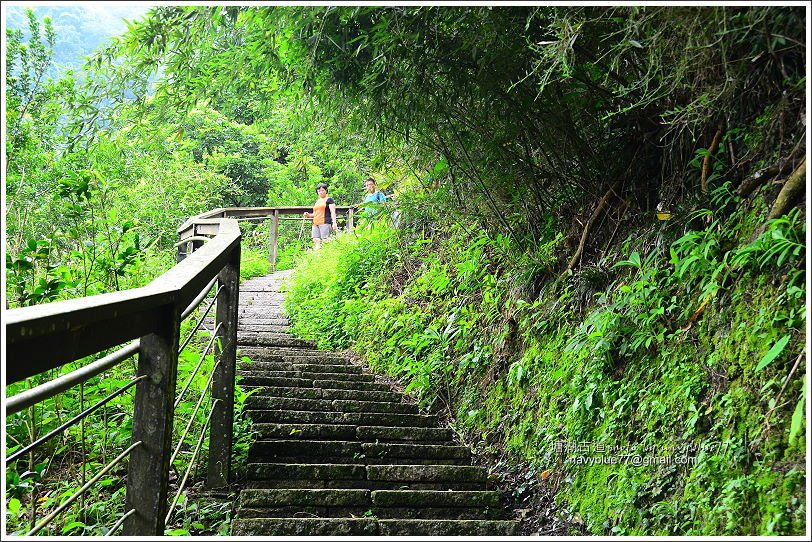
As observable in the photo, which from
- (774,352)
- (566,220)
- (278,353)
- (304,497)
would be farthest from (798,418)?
(278,353)

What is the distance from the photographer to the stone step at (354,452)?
12.3ft

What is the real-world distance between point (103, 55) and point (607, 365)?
3290 millimetres

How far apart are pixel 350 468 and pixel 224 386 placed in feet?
2.80

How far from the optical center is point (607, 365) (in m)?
3.27

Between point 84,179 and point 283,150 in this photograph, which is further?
point 283,150

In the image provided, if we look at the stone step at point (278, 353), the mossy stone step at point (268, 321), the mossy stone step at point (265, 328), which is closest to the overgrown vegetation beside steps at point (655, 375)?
the stone step at point (278, 353)

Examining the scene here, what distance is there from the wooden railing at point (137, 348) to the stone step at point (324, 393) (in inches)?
72.5

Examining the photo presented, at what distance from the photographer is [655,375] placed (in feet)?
9.77

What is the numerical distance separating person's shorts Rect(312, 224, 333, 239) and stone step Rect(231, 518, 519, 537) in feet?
28.9

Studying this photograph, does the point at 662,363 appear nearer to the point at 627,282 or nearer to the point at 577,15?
the point at 627,282

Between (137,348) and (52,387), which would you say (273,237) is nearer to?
(137,348)

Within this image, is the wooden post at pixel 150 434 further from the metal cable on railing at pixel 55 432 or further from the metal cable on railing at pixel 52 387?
the metal cable on railing at pixel 52 387

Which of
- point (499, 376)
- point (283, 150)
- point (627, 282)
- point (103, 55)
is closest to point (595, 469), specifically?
point (627, 282)

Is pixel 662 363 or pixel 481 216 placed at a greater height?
pixel 481 216
